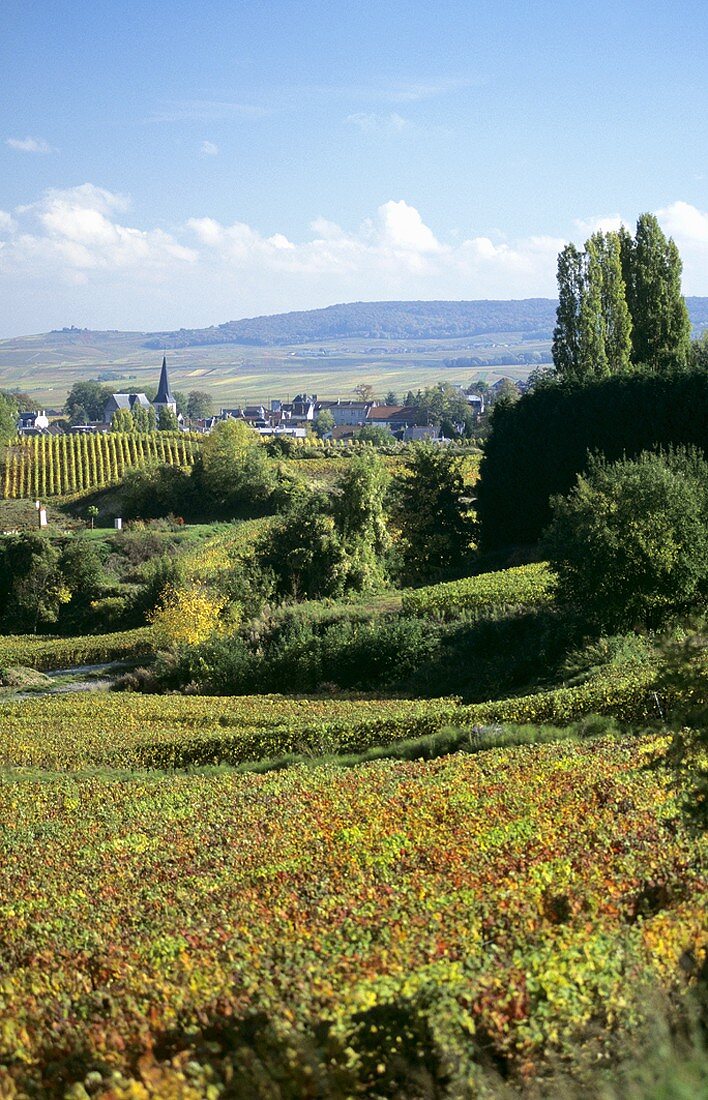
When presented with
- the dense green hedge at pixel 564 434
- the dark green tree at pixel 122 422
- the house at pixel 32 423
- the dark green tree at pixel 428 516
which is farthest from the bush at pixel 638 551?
the house at pixel 32 423

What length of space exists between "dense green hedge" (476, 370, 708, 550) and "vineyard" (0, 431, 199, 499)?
3827 cm

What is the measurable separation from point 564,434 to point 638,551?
2225 cm

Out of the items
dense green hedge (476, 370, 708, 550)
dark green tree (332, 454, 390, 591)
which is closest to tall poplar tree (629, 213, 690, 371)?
dense green hedge (476, 370, 708, 550)

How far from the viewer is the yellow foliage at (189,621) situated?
35.9 metres

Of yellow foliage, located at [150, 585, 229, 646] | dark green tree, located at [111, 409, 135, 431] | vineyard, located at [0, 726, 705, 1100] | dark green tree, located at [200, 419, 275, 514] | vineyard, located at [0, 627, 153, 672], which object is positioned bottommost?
vineyard, located at [0, 627, 153, 672]

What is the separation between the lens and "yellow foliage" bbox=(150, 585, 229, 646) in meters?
35.9

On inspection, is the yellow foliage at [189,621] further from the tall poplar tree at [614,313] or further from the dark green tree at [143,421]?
the dark green tree at [143,421]

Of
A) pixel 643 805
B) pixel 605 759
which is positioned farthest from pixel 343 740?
pixel 643 805

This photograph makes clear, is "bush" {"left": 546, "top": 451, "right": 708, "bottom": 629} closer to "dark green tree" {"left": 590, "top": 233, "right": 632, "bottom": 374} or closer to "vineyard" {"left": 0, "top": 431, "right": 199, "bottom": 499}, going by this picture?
"dark green tree" {"left": 590, "top": 233, "right": 632, "bottom": 374}

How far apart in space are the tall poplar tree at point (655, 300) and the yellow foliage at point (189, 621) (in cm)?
2946

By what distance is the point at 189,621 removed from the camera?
36.2m

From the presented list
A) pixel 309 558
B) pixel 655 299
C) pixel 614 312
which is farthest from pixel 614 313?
pixel 309 558

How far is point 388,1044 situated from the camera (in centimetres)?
630

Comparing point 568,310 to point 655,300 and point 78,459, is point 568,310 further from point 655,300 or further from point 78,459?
point 78,459
